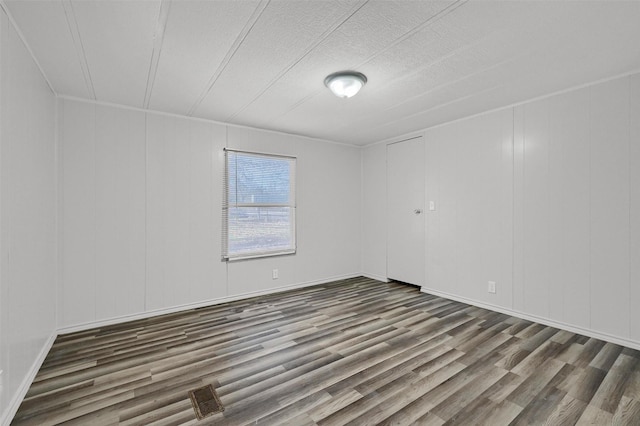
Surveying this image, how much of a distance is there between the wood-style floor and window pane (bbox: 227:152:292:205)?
164 cm

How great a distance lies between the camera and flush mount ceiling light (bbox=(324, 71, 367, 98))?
2.57 meters

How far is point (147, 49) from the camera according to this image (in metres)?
Answer: 2.18

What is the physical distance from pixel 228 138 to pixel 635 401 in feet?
14.8

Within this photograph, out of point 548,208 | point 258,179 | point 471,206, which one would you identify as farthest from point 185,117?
point 548,208

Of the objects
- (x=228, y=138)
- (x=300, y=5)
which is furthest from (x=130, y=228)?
(x=300, y=5)

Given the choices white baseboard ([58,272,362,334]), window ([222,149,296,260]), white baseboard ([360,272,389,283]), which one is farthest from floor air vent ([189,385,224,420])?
white baseboard ([360,272,389,283])

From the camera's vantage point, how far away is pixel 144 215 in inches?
137

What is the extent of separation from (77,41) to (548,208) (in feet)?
14.5

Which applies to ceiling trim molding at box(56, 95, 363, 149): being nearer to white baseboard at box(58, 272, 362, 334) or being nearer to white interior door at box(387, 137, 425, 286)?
white interior door at box(387, 137, 425, 286)

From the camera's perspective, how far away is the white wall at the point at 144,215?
310 cm

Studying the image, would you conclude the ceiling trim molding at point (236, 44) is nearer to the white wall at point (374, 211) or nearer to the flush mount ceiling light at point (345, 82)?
the flush mount ceiling light at point (345, 82)

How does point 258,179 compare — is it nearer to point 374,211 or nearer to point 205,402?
point 374,211

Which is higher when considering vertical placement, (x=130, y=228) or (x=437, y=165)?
(x=437, y=165)

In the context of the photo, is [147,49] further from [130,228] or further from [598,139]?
[598,139]
